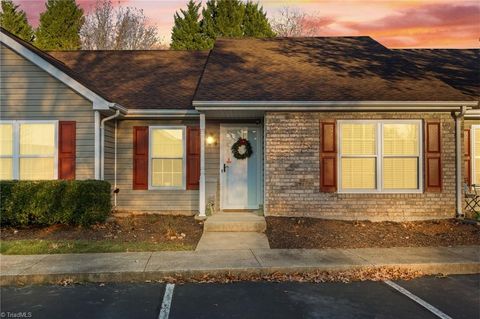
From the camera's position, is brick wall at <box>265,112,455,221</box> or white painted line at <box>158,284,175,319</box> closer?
white painted line at <box>158,284,175,319</box>

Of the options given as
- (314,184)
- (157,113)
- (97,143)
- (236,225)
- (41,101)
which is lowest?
(236,225)

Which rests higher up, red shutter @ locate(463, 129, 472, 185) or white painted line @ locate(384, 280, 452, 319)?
red shutter @ locate(463, 129, 472, 185)

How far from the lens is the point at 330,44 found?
1538 cm

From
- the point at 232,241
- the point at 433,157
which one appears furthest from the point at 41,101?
the point at 433,157

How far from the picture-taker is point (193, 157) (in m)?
12.6

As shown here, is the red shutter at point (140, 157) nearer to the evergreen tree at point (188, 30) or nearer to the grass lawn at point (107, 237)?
the grass lawn at point (107, 237)

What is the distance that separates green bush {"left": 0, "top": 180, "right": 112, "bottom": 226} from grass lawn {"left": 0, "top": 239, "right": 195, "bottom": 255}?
0.97m

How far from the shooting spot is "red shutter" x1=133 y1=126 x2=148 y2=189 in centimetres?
1255

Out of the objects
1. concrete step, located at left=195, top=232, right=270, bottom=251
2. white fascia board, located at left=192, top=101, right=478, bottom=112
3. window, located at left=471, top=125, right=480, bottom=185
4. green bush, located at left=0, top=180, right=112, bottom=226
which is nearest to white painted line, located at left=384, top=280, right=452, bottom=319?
concrete step, located at left=195, top=232, right=270, bottom=251

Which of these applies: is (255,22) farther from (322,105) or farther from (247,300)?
(247,300)

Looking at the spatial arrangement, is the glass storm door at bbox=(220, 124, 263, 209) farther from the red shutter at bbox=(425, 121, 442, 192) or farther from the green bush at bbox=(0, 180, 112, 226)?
the red shutter at bbox=(425, 121, 442, 192)

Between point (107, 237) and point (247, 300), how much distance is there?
15.3 ft

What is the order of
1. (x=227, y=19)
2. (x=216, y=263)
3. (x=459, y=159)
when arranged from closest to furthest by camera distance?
(x=216, y=263) < (x=459, y=159) < (x=227, y=19)

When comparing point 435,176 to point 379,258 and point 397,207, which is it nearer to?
point 397,207
